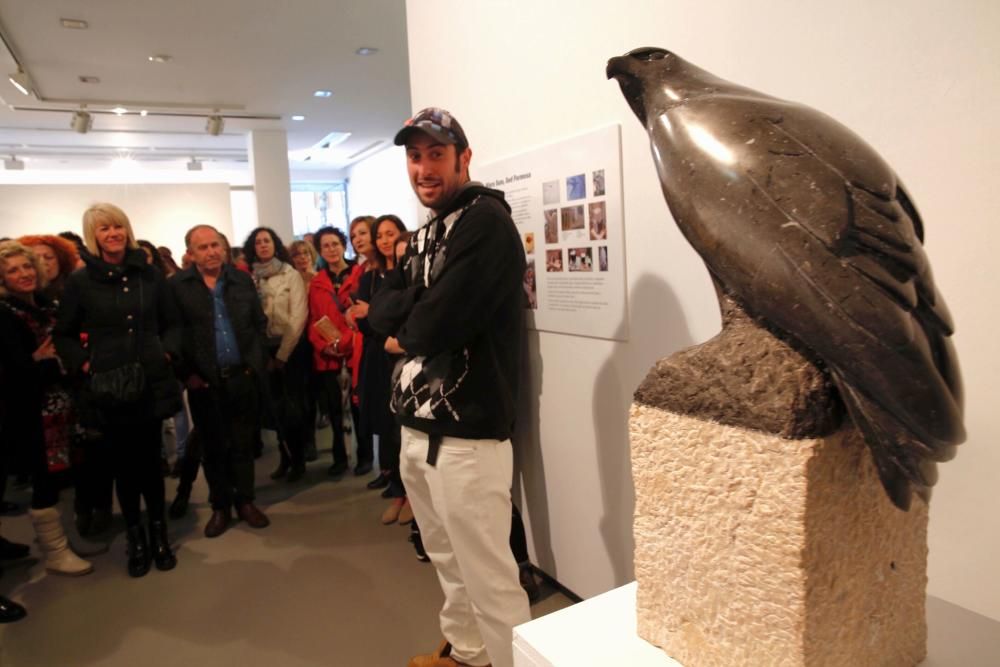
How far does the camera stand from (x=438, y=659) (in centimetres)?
188

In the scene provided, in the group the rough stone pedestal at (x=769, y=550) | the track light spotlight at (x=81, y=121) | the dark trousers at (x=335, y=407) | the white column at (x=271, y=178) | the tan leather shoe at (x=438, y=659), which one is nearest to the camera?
the rough stone pedestal at (x=769, y=550)

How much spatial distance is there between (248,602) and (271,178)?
676cm

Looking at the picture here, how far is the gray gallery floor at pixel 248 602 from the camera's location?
2.15 metres

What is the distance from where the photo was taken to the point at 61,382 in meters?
2.82

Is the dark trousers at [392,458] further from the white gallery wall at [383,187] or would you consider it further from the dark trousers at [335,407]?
the white gallery wall at [383,187]

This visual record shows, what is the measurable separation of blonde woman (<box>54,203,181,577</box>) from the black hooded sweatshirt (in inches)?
56.6

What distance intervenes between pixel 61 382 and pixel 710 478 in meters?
2.99

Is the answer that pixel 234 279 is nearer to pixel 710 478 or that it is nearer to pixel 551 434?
pixel 551 434

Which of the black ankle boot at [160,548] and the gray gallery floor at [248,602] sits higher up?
the black ankle boot at [160,548]

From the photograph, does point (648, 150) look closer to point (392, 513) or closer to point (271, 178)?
point (392, 513)

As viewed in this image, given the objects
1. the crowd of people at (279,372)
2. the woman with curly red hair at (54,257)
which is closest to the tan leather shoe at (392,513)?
the crowd of people at (279,372)

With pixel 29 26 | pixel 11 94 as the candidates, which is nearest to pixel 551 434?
pixel 29 26

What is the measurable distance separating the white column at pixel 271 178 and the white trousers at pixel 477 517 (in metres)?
6.93

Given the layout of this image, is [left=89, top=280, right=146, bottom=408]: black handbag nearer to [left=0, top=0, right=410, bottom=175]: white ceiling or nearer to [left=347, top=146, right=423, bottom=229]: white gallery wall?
[left=0, top=0, right=410, bottom=175]: white ceiling
